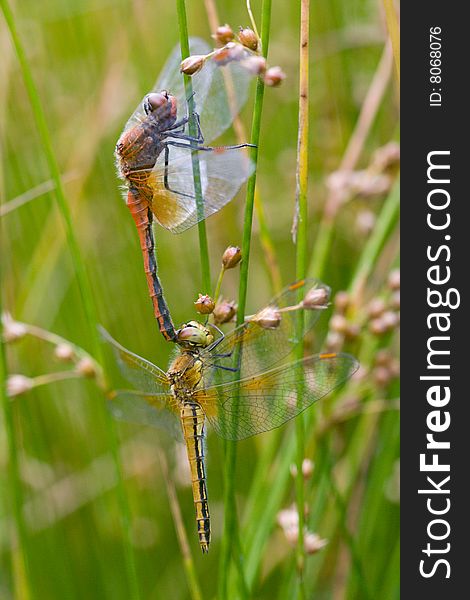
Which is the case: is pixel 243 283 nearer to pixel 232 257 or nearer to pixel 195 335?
pixel 232 257

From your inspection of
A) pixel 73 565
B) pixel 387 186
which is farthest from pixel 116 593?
pixel 387 186

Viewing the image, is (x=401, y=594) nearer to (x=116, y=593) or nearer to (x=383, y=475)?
(x=383, y=475)

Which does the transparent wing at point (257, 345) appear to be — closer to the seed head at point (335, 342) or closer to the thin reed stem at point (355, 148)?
the seed head at point (335, 342)

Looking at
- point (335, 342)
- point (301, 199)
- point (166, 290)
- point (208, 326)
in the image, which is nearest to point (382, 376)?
point (335, 342)

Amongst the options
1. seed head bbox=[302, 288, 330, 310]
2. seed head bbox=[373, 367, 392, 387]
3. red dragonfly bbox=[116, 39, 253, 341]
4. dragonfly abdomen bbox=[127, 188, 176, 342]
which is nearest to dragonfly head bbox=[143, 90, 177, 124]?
red dragonfly bbox=[116, 39, 253, 341]

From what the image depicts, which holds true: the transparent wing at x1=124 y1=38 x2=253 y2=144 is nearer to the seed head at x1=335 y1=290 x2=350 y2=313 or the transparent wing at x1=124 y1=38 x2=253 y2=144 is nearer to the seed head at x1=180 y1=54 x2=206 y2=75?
the seed head at x1=180 y1=54 x2=206 y2=75

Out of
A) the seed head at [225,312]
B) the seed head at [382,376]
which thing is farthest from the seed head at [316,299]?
the seed head at [382,376]
